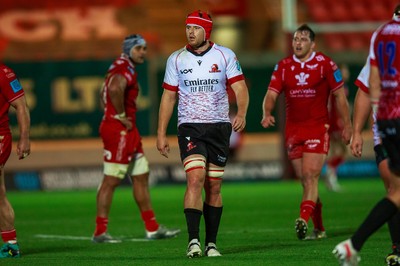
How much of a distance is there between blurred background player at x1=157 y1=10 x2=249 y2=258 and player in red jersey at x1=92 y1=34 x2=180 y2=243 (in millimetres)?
2449

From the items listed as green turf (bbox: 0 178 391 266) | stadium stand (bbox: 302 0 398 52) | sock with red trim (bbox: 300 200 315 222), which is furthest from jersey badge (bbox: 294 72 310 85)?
stadium stand (bbox: 302 0 398 52)

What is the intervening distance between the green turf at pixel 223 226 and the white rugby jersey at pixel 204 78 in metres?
1.42

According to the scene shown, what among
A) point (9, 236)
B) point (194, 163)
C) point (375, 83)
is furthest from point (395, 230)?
point (9, 236)

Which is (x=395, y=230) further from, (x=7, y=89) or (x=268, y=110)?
(x=7, y=89)

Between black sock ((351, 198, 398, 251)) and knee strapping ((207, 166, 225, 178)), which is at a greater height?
knee strapping ((207, 166, 225, 178))

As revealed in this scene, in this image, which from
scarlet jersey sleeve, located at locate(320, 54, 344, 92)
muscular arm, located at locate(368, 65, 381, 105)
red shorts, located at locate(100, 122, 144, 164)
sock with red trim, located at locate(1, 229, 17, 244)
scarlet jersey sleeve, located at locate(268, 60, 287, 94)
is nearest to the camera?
muscular arm, located at locate(368, 65, 381, 105)

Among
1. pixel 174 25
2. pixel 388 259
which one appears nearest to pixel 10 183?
pixel 174 25

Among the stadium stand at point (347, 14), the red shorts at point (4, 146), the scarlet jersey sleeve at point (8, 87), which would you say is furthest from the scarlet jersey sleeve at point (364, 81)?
the stadium stand at point (347, 14)

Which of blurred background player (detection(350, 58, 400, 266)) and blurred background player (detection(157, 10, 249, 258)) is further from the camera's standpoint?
blurred background player (detection(157, 10, 249, 258))

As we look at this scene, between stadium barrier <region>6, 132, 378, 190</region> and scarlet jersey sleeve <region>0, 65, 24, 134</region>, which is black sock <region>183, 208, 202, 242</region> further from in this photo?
stadium barrier <region>6, 132, 378, 190</region>

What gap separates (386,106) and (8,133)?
13.7ft

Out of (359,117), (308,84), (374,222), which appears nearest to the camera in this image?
(374,222)

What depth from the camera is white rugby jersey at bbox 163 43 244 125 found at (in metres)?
10.3

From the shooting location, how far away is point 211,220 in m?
10.4
